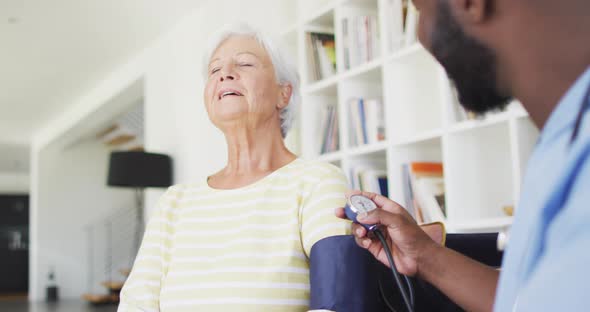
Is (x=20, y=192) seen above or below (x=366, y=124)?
above

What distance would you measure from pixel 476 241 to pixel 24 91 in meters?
8.18

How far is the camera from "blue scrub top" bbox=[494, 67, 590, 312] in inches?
15.4

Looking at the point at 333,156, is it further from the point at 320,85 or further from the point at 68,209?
the point at 68,209

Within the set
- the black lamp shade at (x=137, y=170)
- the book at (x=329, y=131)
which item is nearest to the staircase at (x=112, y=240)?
the black lamp shade at (x=137, y=170)

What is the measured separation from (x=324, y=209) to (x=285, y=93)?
1.50 ft

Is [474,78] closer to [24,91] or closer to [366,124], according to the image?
[366,124]

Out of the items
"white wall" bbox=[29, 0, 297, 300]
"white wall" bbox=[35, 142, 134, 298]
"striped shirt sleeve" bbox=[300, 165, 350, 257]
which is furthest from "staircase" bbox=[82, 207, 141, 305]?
"striped shirt sleeve" bbox=[300, 165, 350, 257]

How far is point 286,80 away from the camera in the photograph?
153 centimetres

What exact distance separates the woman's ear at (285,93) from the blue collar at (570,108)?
3.56ft

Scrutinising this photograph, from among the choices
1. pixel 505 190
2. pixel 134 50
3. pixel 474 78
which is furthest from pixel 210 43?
pixel 134 50

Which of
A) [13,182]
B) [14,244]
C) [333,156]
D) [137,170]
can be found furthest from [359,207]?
[13,182]

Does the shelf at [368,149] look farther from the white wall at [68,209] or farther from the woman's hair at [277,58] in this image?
the white wall at [68,209]

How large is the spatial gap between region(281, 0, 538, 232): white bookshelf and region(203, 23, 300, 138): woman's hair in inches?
50.0

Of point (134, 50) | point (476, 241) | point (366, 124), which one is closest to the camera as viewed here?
point (476, 241)
